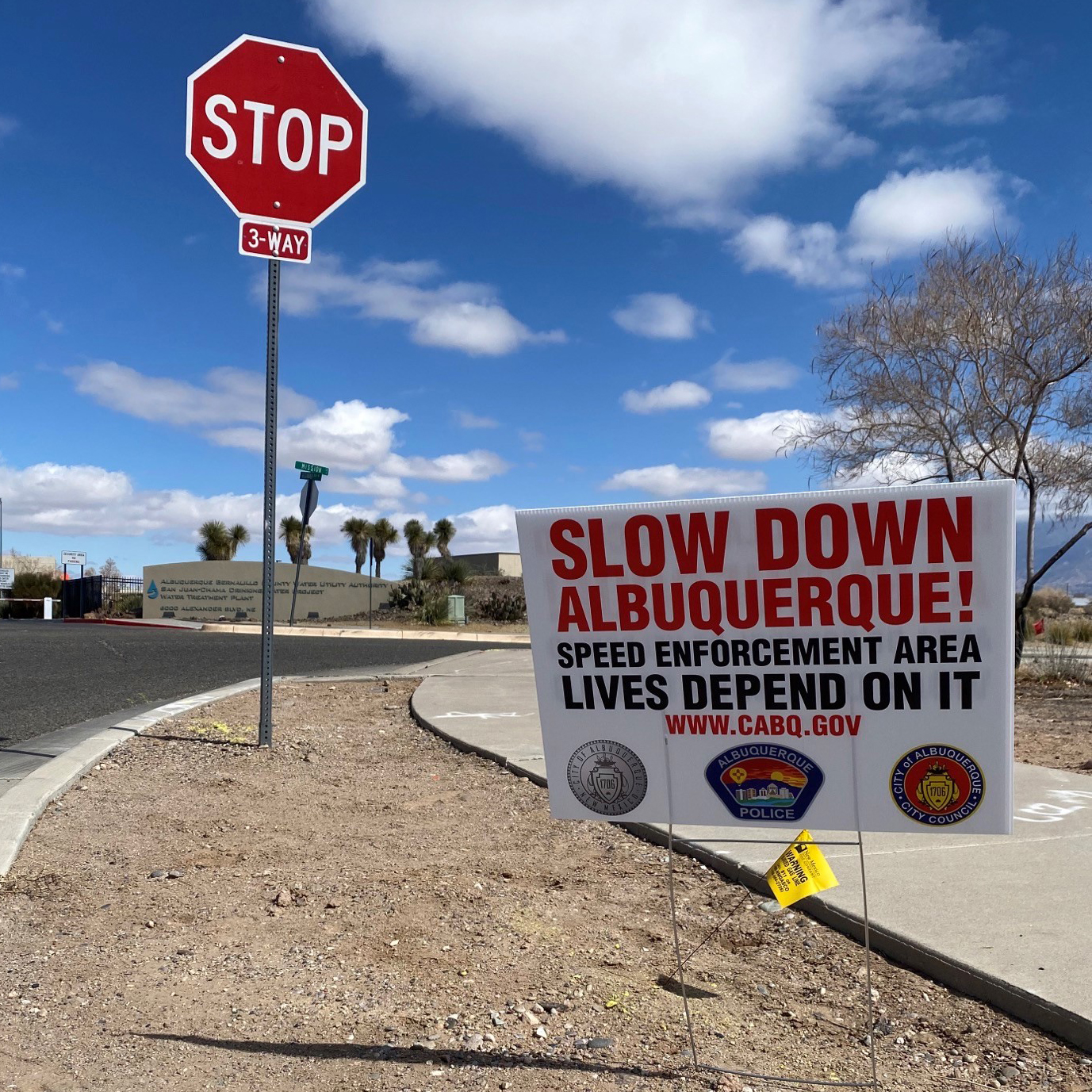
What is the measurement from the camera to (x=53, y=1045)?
2982 millimetres

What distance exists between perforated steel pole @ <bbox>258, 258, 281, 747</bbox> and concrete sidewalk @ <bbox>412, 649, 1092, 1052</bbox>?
232 cm

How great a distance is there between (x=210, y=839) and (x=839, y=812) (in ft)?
11.9

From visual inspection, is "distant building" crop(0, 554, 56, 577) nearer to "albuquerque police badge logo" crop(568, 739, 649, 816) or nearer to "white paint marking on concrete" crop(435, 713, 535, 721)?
"white paint marking on concrete" crop(435, 713, 535, 721)

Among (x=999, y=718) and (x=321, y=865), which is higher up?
(x=999, y=718)

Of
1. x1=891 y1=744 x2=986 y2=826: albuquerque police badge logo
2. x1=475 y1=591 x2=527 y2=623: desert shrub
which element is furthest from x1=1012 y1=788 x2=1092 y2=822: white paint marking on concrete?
x1=475 y1=591 x2=527 y2=623: desert shrub

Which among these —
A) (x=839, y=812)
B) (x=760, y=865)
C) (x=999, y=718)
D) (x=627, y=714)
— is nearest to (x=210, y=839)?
(x=760, y=865)

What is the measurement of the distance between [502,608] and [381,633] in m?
8.59

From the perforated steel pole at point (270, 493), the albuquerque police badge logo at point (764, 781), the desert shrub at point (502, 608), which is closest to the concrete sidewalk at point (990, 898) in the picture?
the albuquerque police badge logo at point (764, 781)

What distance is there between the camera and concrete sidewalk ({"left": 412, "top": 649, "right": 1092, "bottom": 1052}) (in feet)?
10.6

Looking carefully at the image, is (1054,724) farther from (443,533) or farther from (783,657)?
(443,533)

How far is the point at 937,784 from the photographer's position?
2.71 metres

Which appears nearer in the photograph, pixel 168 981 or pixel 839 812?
pixel 839 812

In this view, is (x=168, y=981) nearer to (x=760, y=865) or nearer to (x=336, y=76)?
(x=760, y=865)

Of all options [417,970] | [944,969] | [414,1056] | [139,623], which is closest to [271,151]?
[417,970]
